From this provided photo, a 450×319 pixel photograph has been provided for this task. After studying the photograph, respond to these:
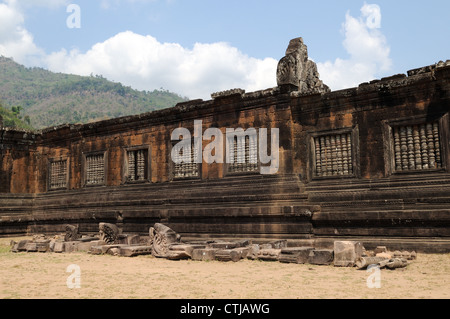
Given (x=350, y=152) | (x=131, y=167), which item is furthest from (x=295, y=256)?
(x=131, y=167)

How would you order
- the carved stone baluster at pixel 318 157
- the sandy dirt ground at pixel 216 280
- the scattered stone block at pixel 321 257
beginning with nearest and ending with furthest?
the sandy dirt ground at pixel 216 280 → the scattered stone block at pixel 321 257 → the carved stone baluster at pixel 318 157

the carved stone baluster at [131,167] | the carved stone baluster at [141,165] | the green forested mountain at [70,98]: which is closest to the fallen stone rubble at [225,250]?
the carved stone baluster at [141,165]

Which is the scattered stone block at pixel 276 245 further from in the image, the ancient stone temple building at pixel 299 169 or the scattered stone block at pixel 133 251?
the scattered stone block at pixel 133 251

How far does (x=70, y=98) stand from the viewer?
433 ft

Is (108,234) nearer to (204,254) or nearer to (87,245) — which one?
(87,245)

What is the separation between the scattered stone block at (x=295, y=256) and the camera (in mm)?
10591

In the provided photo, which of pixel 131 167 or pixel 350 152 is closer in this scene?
pixel 350 152

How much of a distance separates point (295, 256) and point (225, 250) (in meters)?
1.77

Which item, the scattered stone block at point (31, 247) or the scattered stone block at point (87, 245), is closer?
the scattered stone block at point (87, 245)

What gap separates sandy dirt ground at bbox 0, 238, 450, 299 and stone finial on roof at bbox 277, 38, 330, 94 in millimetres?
5978

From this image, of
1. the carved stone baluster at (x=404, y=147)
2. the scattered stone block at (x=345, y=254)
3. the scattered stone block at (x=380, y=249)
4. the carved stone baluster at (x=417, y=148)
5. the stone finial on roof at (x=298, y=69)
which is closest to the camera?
the scattered stone block at (x=345, y=254)

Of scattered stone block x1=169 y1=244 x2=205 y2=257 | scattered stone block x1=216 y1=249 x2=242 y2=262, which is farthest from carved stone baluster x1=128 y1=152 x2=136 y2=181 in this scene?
scattered stone block x1=216 y1=249 x2=242 y2=262

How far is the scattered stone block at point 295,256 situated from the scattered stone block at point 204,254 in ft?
5.62
